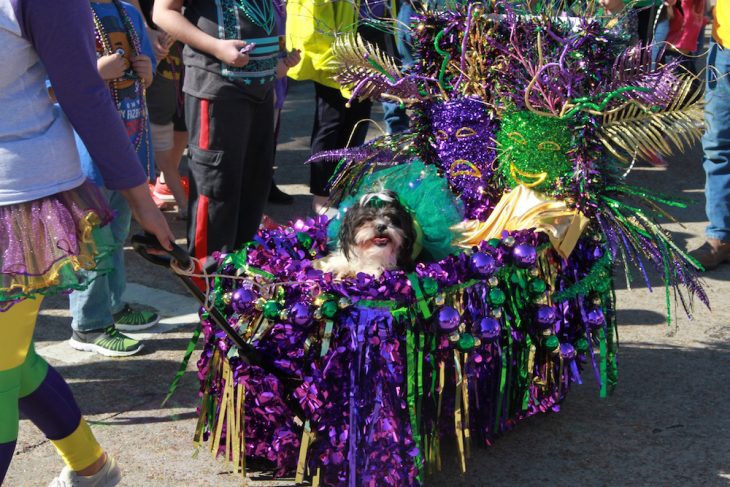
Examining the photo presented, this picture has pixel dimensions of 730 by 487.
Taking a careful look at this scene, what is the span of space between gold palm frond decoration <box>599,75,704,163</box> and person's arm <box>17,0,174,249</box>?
1611 mm

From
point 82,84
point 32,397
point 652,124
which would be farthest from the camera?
point 652,124

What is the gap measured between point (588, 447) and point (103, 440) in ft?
5.45

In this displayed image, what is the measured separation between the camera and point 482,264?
3047 mm

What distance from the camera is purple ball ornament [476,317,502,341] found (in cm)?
304

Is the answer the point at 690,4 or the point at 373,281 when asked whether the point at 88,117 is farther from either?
the point at 690,4

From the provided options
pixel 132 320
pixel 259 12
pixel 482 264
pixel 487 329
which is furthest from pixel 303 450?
pixel 259 12

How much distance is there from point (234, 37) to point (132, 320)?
130 cm

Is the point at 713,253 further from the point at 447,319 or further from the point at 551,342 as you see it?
the point at 447,319

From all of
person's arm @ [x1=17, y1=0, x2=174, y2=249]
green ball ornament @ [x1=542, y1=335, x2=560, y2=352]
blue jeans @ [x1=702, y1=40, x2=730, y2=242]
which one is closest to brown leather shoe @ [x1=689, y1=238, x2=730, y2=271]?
blue jeans @ [x1=702, y1=40, x2=730, y2=242]

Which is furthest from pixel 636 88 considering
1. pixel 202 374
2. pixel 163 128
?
pixel 163 128

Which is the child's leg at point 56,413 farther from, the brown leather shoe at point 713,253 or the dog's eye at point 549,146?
the brown leather shoe at point 713,253

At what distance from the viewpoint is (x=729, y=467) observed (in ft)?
10.4

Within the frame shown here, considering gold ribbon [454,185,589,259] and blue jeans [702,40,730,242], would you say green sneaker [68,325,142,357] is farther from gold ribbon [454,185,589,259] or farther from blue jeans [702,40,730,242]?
blue jeans [702,40,730,242]

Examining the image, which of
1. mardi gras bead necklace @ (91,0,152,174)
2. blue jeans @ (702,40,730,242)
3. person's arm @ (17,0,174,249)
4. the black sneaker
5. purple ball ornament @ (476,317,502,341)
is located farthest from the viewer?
the black sneaker
